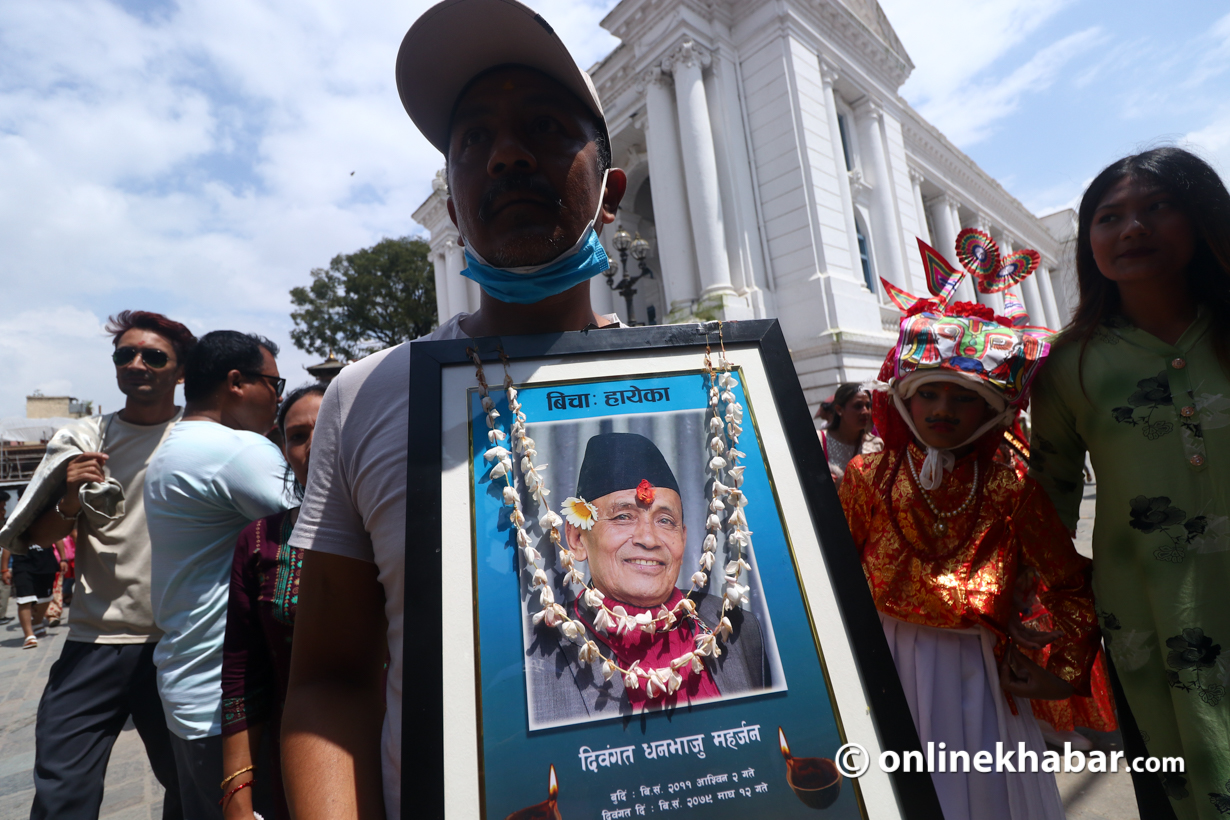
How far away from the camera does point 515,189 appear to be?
1.25 metres

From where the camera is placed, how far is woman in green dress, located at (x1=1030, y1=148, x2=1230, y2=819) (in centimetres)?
174

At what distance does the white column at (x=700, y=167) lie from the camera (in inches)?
499

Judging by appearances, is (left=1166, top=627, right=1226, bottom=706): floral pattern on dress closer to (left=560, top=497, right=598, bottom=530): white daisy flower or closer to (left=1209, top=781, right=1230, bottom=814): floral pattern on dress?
(left=1209, top=781, right=1230, bottom=814): floral pattern on dress

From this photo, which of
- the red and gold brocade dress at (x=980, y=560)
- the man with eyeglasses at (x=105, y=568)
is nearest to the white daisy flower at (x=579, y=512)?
the red and gold brocade dress at (x=980, y=560)

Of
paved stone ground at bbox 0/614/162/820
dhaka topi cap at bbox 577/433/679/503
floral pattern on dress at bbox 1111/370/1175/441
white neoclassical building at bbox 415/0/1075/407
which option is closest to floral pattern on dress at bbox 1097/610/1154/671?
floral pattern on dress at bbox 1111/370/1175/441

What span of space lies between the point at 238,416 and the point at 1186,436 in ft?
11.3

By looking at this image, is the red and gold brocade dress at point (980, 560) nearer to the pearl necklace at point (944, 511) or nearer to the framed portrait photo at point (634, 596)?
the pearl necklace at point (944, 511)

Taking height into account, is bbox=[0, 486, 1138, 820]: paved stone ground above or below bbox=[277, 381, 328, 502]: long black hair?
below

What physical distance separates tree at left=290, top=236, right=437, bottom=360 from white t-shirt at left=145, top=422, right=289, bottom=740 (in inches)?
892

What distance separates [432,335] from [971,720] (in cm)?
219

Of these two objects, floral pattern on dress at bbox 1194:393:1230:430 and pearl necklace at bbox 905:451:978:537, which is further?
pearl necklace at bbox 905:451:978:537

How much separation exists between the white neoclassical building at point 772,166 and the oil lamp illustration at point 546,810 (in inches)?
448

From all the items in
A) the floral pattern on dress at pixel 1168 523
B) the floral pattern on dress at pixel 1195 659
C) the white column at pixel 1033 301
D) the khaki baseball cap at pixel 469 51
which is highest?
the white column at pixel 1033 301

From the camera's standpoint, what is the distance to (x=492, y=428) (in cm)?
100
